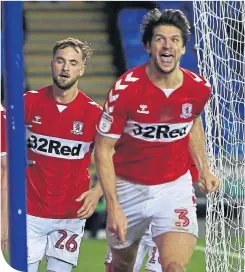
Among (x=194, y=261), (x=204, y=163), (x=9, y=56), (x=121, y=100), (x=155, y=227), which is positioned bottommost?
(x=194, y=261)

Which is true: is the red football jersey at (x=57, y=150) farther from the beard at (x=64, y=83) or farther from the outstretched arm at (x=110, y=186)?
the outstretched arm at (x=110, y=186)

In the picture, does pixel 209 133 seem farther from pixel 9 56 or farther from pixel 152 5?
pixel 152 5

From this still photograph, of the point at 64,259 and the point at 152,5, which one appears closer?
the point at 64,259

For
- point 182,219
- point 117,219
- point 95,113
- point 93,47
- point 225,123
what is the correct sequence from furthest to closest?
1. point 93,47
2. point 225,123
3. point 95,113
4. point 182,219
5. point 117,219

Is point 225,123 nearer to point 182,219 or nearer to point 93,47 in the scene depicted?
point 182,219

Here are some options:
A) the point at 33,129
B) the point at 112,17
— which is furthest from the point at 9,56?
the point at 112,17

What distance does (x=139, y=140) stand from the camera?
9.38 ft

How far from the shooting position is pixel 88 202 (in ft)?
10.2

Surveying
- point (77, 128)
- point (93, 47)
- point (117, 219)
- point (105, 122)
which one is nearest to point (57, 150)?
point (77, 128)

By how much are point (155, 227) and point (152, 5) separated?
2.15m

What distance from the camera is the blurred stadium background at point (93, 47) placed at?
162 inches

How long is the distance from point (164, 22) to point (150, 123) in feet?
1.08

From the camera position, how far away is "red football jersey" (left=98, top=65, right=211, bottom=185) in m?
2.75

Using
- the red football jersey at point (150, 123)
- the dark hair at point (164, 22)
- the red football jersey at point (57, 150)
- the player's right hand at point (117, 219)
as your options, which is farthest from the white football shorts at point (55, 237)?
the dark hair at point (164, 22)
